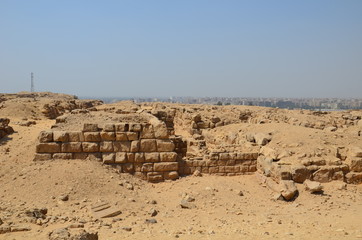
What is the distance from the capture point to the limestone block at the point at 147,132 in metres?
9.21

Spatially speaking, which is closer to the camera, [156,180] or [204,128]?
[156,180]

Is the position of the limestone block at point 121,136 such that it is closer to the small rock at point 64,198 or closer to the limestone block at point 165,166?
the limestone block at point 165,166

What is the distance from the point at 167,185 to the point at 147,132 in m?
1.58

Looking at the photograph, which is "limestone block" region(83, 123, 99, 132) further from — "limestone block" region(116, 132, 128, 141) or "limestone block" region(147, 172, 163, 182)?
"limestone block" region(147, 172, 163, 182)

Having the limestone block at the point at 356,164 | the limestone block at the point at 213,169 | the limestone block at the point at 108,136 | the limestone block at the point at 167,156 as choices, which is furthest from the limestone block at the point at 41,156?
the limestone block at the point at 356,164

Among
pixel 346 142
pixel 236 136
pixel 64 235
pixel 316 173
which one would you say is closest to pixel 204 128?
pixel 236 136

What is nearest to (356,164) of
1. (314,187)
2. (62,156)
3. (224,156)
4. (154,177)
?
(314,187)

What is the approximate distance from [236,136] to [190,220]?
739 cm

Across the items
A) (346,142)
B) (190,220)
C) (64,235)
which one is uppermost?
(346,142)

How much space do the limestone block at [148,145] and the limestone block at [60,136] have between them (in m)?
2.05

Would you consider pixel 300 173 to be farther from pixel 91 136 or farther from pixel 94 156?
pixel 91 136

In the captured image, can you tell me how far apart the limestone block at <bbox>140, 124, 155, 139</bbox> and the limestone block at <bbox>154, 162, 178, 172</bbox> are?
819 millimetres

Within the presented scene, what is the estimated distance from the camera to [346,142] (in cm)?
1086

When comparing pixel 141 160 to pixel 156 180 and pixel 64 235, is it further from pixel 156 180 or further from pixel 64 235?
pixel 64 235
